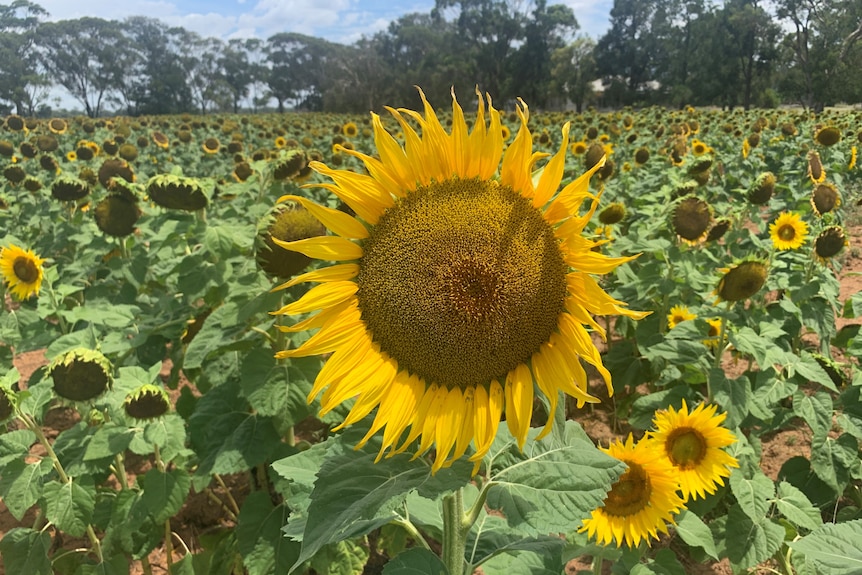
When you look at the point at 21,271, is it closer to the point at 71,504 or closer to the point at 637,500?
the point at 71,504

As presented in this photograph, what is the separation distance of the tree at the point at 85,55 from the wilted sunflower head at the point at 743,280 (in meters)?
57.7

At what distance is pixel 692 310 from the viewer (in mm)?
3457

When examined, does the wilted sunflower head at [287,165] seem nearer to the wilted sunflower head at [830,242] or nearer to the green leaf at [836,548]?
the green leaf at [836,548]

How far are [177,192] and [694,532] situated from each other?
8.87 ft

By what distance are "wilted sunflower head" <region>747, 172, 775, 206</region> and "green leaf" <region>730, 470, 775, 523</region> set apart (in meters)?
3.11

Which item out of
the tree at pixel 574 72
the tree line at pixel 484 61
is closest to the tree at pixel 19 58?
the tree line at pixel 484 61

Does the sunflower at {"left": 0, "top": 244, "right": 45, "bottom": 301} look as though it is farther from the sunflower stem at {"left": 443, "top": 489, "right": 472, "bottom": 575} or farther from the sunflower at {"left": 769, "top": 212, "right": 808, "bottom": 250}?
the sunflower at {"left": 769, "top": 212, "right": 808, "bottom": 250}

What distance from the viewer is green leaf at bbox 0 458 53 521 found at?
218 centimetres

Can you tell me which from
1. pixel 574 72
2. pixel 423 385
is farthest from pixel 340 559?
pixel 574 72

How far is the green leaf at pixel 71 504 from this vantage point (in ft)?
7.27

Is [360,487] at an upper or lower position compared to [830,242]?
upper

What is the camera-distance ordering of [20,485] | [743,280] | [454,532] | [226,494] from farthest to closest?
[226,494], [743,280], [20,485], [454,532]

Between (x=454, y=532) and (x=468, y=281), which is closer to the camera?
(x=468, y=281)

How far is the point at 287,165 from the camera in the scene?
11.1ft
